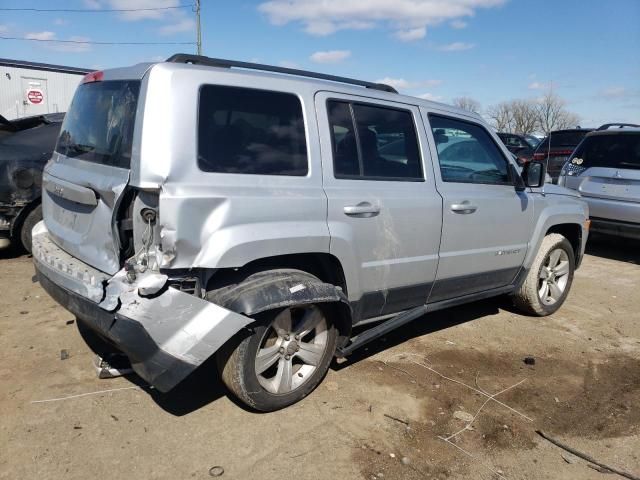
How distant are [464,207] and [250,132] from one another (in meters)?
1.79

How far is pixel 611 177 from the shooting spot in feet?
24.5

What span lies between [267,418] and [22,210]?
4.22 metres

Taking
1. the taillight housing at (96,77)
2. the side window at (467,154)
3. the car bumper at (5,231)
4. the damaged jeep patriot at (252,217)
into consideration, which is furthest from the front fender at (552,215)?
the car bumper at (5,231)

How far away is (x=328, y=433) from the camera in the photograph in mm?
3066

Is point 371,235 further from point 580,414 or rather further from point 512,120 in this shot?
point 512,120

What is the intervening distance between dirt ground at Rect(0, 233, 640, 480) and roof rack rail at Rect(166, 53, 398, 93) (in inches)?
78.3

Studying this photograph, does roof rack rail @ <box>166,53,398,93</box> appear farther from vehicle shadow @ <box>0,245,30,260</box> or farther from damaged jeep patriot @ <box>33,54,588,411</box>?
vehicle shadow @ <box>0,245,30,260</box>

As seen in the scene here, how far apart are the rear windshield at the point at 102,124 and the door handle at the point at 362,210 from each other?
1284mm

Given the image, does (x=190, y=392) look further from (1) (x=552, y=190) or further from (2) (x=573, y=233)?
(2) (x=573, y=233)

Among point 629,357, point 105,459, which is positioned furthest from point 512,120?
point 105,459

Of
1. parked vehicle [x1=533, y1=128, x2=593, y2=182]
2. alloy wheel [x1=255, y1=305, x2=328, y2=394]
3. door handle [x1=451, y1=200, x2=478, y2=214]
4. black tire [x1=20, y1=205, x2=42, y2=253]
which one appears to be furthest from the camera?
parked vehicle [x1=533, y1=128, x2=593, y2=182]

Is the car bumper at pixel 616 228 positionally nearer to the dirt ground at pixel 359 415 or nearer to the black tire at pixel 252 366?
the dirt ground at pixel 359 415

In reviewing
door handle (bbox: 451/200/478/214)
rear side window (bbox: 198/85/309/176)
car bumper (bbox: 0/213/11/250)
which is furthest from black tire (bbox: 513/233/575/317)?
car bumper (bbox: 0/213/11/250)

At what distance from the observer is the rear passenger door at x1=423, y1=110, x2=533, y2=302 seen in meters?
3.94
